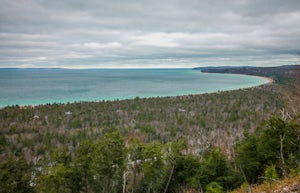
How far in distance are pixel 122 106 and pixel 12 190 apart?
97.4 ft

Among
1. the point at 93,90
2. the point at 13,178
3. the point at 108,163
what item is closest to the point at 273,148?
the point at 108,163

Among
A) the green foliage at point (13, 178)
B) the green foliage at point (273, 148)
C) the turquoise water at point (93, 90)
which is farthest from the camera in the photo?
the turquoise water at point (93, 90)

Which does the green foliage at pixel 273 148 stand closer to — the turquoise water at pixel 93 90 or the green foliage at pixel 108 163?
the green foliage at pixel 108 163

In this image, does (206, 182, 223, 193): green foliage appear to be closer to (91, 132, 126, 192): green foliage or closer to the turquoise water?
(91, 132, 126, 192): green foliage

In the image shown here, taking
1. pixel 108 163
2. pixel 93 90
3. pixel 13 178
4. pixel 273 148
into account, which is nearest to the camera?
pixel 13 178

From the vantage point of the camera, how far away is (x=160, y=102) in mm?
40375

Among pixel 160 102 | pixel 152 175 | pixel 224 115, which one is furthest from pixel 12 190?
pixel 160 102

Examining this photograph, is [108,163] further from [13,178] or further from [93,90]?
[93,90]

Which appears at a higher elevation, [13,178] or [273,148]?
[273,148]

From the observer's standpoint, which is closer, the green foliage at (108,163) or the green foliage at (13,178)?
the green foliage at (13,178)

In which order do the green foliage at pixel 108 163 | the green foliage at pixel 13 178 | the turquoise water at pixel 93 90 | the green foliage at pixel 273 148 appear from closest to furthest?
the green foliage at pixel 13 178
the green foliage at pixel 108 163
the green foliage at pixel 273 148
the turquoise water at pixel 93 90

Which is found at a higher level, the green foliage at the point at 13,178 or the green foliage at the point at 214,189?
the green foliage at the point at 13,178

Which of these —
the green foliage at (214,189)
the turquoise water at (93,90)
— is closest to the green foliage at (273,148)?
the green foliage at (214,189)

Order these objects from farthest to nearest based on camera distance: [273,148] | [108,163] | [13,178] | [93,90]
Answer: [93,90], [273,148], [108,163], [13,178]
